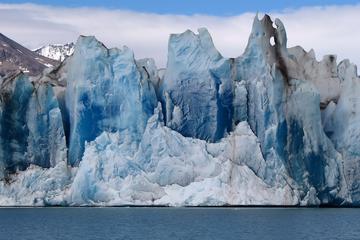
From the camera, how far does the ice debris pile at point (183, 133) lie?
50938 millimetres

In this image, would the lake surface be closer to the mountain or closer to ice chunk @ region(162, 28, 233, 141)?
ice chunk @ region(162, 28, 233, 141)

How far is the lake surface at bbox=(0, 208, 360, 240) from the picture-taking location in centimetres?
3959

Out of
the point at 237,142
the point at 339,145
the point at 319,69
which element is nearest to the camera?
the point at 237,142

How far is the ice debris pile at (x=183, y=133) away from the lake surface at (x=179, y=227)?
1438mm

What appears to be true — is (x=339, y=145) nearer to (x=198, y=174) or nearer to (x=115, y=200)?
(x=198, y=174)

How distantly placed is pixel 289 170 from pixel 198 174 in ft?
19.2

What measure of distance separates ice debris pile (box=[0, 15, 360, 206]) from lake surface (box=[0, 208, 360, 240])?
1438mm

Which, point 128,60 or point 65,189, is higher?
point 128,60

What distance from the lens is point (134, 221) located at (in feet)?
158

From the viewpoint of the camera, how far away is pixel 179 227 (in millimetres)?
43812

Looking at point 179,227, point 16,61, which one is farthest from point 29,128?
point 16,61

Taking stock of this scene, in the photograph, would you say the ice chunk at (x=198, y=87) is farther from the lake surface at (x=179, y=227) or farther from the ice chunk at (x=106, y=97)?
the lake surface at (x=179, y=227)

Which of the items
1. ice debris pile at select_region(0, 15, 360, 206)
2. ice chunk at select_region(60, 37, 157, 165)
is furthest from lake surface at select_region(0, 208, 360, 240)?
ice chunk at select_region(60, 37, 157, 165)

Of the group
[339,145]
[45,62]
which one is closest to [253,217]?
[339,145]
